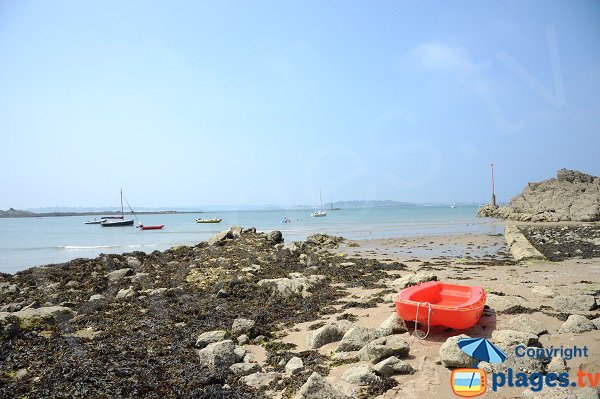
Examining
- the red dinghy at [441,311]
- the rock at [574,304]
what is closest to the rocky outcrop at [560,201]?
the rock at [574,304]

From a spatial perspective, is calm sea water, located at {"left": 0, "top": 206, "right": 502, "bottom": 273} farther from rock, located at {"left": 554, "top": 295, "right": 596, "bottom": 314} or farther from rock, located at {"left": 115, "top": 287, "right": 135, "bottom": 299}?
rock, located at {"left": 554, "top": 295, "right": 596, "bottom": 314}

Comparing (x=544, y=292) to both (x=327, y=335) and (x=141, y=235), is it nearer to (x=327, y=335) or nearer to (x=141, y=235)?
(x=327, y=335)

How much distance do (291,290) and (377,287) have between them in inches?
114

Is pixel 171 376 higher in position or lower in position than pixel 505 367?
lower

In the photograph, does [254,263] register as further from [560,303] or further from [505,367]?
[505,367]

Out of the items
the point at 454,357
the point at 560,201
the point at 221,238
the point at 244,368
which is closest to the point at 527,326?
the point at 454,357

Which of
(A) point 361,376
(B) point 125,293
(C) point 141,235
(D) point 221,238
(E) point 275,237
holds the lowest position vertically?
(C) point 141,235

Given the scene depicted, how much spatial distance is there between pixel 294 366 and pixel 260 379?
1.90 feet

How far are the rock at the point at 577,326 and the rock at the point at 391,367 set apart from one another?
10.2 feet

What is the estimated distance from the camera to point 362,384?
5.10 m

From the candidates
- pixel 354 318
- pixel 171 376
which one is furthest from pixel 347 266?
pixel 171 376

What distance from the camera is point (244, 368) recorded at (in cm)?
614

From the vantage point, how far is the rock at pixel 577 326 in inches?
247

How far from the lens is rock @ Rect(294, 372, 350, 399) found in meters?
4.70
